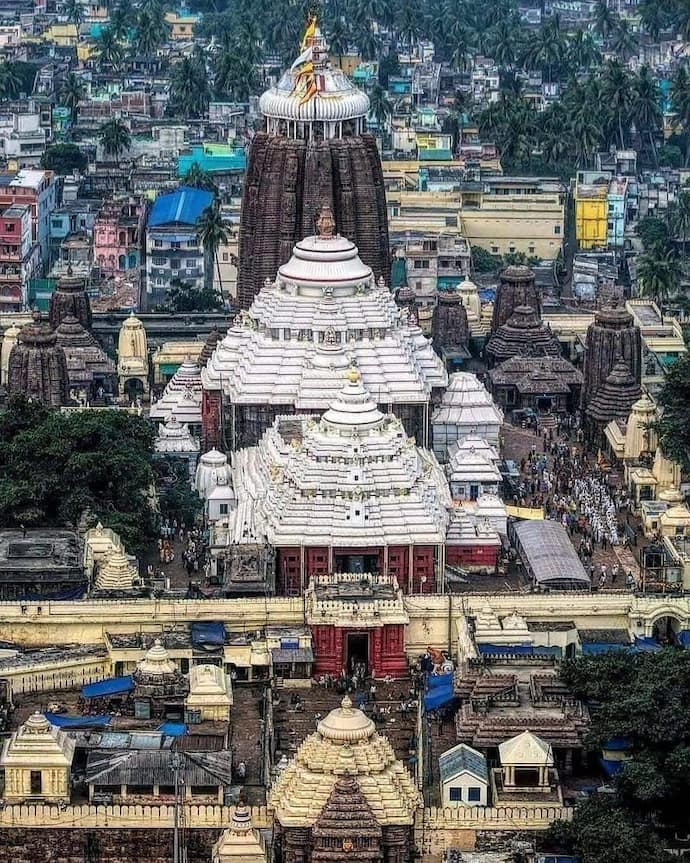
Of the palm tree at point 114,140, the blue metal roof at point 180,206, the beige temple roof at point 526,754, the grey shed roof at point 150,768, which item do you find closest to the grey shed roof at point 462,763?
the beige temple roof at point 526,754

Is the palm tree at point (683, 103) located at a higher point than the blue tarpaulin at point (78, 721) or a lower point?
lower

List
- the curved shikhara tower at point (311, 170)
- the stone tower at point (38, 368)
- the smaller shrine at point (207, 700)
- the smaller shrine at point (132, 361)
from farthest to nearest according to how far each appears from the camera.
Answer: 1. the smaller shrine at point (132, 361)
2. the curved shikhara tower at point (311, 170)
3. the stone tower at point (38, 368)
4. the smaller shrine at point (207, 700)

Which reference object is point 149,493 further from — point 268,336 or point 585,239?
point 585,239

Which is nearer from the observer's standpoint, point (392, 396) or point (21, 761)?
point (21, 761)

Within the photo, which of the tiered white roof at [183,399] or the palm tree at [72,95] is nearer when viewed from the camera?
the tiered white roof at [183,399]

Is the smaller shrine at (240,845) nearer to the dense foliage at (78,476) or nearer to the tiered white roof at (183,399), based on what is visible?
the dense foliage at (78,476)

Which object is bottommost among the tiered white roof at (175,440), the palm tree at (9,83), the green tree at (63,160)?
the palm tree at (9,83)

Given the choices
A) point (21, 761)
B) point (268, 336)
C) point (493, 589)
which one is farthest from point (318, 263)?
point (21, 761)
